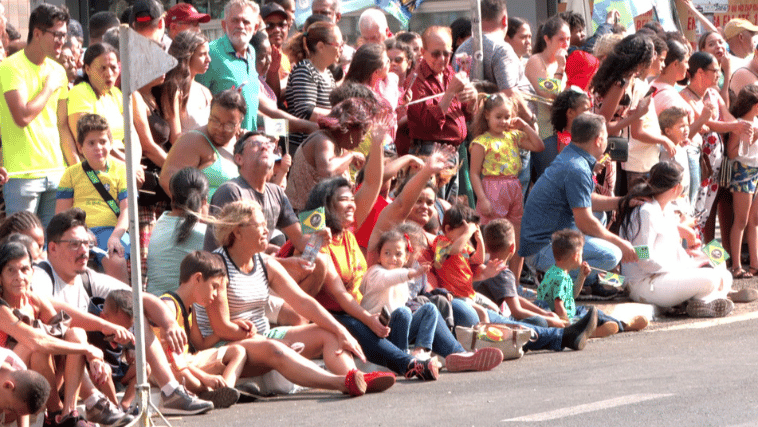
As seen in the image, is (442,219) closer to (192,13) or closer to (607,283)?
(607,283)

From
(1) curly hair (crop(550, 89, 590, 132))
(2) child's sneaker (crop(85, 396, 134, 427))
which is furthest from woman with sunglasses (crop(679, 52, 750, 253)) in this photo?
(2) child's sneaker (crop(85, 396, 134, 427))

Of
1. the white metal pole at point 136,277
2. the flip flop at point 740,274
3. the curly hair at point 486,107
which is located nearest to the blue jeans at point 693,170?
the flip flop at point 740,274

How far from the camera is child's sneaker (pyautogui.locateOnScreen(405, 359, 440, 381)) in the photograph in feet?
25.0

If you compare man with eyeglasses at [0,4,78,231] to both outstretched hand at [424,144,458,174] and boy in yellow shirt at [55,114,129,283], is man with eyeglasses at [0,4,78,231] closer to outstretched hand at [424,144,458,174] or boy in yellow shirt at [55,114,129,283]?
boy in yellow shirt at [55,114,129,283]

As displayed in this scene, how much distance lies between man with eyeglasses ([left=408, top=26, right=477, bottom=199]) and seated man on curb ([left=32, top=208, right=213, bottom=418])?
381 cm

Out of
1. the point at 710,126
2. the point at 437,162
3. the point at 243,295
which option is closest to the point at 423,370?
the point at 243,295

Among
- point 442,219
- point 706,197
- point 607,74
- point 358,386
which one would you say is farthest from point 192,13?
point 706,197

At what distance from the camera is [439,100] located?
10492 millimetres

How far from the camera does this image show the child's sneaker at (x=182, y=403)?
661 centimetres

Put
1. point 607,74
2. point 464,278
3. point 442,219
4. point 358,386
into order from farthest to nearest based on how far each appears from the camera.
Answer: point 607,74, point 442,219, point 464,278, point 358,386

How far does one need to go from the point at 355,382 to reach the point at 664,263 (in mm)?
3900

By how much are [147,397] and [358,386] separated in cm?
139

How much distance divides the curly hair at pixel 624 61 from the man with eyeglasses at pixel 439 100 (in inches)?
48.4

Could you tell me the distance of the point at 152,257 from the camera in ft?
25.6
